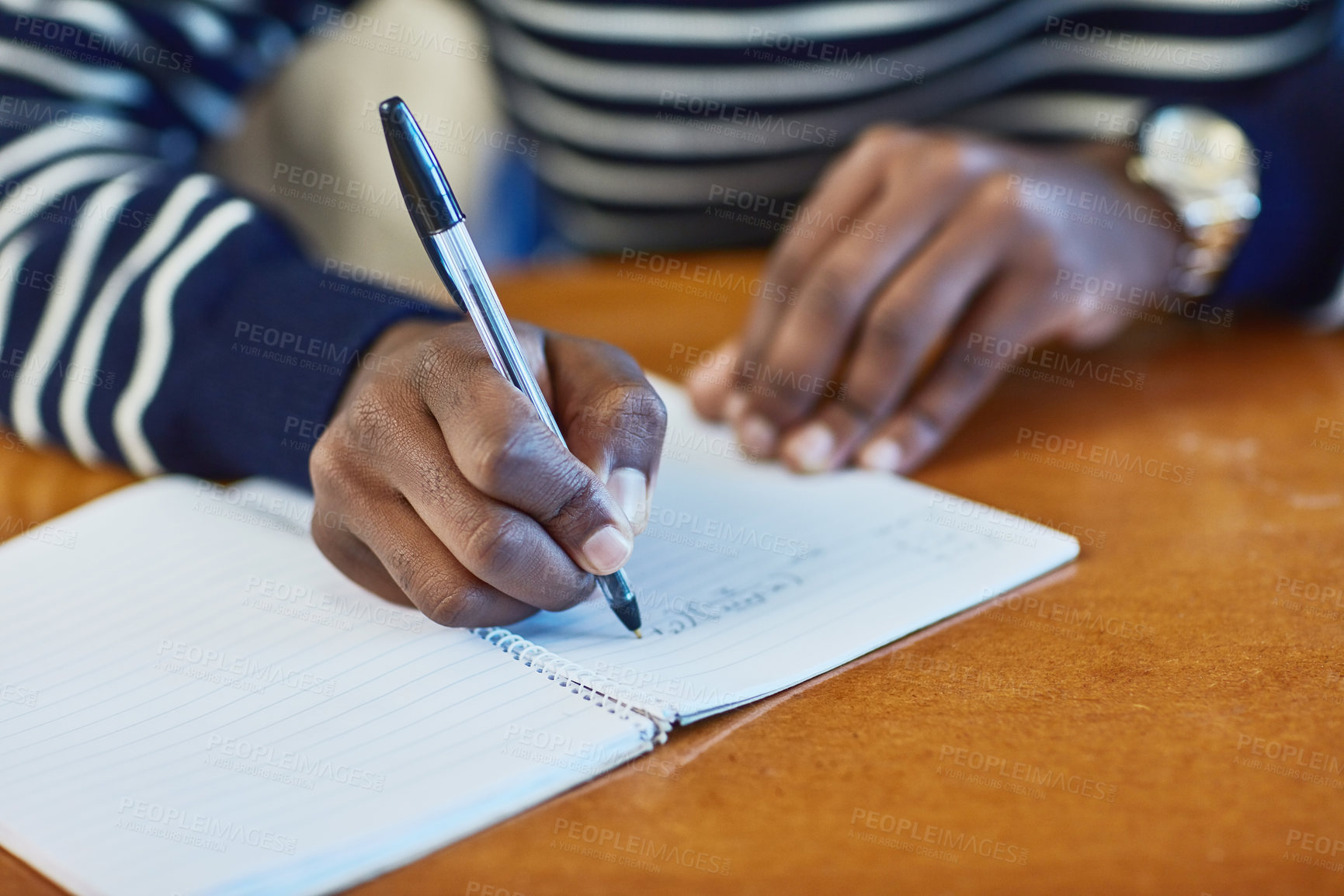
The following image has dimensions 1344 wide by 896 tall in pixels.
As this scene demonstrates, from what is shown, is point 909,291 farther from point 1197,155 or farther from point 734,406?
point 1197,155

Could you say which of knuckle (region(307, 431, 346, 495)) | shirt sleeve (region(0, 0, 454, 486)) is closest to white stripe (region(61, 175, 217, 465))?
shirt sleeve (region(0, 0, 454, 486))

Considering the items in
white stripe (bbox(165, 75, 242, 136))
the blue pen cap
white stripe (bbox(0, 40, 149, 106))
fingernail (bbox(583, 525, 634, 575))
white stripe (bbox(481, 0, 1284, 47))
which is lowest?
fingernail (bbox(583, 525, 634, 575))

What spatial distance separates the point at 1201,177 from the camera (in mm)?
873

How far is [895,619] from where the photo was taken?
0.52 meters

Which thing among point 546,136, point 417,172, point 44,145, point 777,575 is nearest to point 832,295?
point 777,575

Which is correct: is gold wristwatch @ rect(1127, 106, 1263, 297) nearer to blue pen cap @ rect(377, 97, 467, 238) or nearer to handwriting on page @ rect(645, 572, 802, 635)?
handwriting on page @ rect(645, 572, 802, 635)

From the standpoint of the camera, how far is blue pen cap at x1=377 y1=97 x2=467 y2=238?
0.46 metres

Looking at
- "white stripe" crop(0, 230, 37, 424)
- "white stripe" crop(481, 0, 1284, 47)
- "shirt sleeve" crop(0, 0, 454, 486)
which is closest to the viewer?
"shirt sleeve" crop(0, 0, 454, 486)

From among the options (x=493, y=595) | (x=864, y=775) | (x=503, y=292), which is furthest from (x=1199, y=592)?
(x=503, y=292)

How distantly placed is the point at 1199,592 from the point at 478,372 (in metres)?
0.37

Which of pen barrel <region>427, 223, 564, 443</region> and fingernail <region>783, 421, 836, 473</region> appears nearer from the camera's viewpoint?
pen barrel <region>427, 223, 564, 443</region>

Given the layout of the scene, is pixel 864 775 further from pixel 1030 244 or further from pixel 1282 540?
pixel 1030 244

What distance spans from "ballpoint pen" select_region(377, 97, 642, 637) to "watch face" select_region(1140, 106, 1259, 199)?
598 millimetres

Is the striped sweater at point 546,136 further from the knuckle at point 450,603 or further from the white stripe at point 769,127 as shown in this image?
the knuckle at point 450,603
